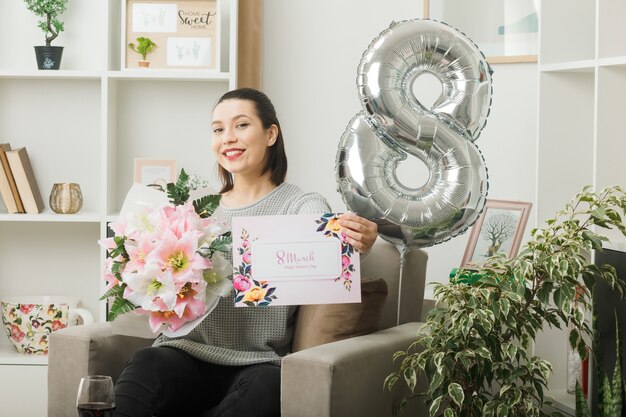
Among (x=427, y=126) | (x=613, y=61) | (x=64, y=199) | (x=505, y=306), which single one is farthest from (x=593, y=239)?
(x=64, y=199)

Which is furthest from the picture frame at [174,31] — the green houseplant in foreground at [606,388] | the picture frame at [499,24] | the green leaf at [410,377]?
the green houseplant in foreground at [606,388]

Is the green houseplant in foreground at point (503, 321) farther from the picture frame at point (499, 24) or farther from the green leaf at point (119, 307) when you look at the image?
the picture frame at point (499, 24)

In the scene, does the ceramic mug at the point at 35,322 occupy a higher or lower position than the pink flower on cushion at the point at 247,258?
lower

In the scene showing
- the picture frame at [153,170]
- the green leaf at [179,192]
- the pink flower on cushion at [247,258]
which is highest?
the picture frame at [153,170]

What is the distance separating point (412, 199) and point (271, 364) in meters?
0.65

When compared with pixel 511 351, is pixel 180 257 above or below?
above

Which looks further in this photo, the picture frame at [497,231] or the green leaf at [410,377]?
the picture frame at [497,231]

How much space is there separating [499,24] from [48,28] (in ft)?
5.46

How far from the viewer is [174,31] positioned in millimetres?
3359

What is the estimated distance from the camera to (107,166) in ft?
10.9

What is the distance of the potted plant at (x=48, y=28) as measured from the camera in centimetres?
335

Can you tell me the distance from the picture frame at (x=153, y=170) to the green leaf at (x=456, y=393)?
5.33ft

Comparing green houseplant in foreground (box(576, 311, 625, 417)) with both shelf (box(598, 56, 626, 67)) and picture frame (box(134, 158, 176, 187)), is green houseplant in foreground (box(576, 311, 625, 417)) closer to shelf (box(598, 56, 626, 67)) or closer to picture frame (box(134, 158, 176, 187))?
shelf (box(598, 56, 626, 67))

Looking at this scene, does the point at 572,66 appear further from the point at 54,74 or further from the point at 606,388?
the point at 54,74
